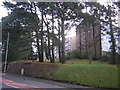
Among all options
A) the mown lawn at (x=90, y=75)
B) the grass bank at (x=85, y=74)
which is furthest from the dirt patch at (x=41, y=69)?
the mown lawn at (x=90, y=75)

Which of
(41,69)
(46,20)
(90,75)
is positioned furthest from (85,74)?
(46,20)

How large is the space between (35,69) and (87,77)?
970 centimetres

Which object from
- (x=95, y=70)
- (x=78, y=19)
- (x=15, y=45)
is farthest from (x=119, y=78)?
(x=15, y=45)

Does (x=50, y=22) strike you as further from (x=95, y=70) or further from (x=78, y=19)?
(x=95, y=70)

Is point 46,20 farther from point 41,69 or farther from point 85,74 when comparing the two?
point 85,74

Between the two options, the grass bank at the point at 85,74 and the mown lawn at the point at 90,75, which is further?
the grass bank at the point at 85,74

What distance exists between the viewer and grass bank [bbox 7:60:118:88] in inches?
478

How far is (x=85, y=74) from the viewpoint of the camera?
1409 cm

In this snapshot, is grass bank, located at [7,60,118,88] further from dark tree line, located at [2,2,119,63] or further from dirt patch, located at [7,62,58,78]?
dark tree line, located at [2,2,119,63]

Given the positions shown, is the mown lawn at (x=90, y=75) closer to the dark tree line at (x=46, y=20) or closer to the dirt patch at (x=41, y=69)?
the dirt patch at (x=41, y=69)

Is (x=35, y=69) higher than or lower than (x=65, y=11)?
lower

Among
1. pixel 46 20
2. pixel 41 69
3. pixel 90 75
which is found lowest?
pixel 41 69

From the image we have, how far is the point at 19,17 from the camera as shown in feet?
77.1

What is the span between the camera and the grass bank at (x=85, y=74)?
1213 centimetres
